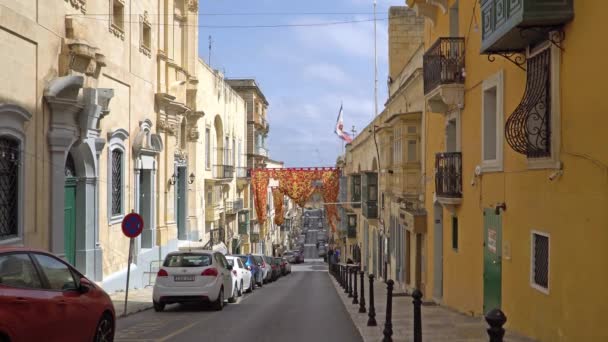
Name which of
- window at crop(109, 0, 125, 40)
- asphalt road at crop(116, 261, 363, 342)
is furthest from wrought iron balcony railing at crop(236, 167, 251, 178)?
asphalt road at crop(116, 261, 363, 342)

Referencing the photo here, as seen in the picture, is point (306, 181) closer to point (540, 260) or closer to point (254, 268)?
point (254, 268)

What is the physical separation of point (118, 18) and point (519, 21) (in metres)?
15.6

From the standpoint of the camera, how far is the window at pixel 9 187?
13562mm

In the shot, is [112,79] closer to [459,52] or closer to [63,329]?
[459,52]

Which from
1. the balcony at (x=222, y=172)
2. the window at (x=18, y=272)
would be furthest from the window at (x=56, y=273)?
the balcony at (x=222, y=172)

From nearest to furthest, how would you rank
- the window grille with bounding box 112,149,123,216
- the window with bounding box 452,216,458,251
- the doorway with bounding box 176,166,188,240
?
the window with bounding box 452,216,458,251, the window grille with bounding box 112,149,123,216, the doorway with bounding box 176,166,188,240

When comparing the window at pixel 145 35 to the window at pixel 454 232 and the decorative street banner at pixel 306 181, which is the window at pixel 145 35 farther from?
the decorative street banner at pixel 306 181

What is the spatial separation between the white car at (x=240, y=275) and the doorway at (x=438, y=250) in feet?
19.9

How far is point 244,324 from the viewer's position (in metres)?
12.9

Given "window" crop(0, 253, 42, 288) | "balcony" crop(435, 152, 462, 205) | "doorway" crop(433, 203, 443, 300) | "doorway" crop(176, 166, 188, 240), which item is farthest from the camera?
"doorway" crop(176, 166, 188, 240)

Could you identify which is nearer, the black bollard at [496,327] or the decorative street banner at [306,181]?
the black bollard at [496,327]

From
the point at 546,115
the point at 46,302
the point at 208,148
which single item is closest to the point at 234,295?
the point at 546,115

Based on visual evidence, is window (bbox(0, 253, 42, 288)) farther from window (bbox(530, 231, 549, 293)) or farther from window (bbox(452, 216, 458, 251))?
window (bbox(452, 216, 458, 251))

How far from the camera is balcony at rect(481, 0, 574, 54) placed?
808 centimetres
